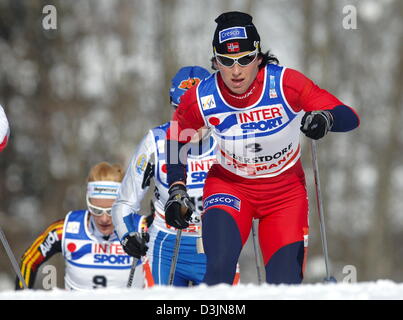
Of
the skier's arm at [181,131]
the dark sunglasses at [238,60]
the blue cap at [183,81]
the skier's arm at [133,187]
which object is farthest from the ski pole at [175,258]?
the dark sunglasses at [238,60]

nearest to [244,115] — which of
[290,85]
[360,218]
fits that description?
[290,85]

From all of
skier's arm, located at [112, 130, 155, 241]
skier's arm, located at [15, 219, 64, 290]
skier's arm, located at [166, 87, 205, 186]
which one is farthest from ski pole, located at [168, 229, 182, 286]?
skier's arm, located at [15, 219, 64, 290]

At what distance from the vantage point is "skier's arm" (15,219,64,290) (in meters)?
6.00

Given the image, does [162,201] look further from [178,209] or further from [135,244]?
[178,209]

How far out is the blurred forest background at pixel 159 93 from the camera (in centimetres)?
2095

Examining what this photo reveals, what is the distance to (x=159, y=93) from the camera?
75.7ft

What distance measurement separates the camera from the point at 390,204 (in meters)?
22.2

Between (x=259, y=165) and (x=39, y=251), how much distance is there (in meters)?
2.44

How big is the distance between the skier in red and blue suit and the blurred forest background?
51.7 ft

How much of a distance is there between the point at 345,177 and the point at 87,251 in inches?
725

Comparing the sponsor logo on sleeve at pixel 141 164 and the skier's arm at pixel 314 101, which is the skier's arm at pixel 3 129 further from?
the skier's arm at pixel 314 101

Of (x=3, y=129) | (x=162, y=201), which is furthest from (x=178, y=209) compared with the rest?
(x=3, y=129)

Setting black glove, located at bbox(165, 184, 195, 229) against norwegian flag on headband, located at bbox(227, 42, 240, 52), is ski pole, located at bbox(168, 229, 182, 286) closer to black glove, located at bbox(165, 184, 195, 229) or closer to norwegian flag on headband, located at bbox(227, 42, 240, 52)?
black glove, located at bbox(165, 184, 195, 229)
